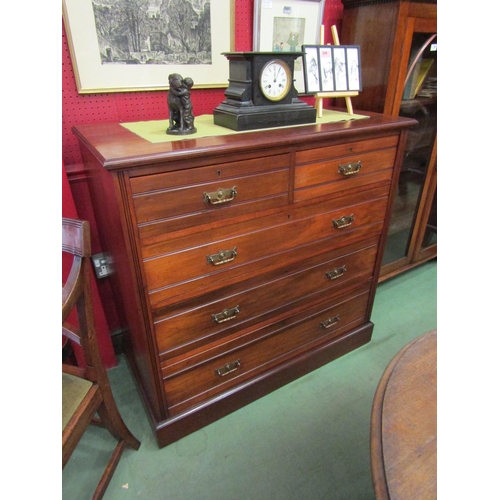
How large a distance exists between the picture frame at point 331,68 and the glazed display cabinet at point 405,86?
0.95ft

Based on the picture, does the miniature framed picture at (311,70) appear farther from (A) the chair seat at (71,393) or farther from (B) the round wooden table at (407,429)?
(A) the chair seat at (71,393)

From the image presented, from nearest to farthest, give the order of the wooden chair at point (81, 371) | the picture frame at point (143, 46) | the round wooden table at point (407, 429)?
the round wooden table at point (407, 429) → the wooden chair at point (81, 371) → the picture frame at point (143, 46)

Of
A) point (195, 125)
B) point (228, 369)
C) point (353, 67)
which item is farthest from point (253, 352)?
point (353, 67)

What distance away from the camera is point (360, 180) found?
160cm

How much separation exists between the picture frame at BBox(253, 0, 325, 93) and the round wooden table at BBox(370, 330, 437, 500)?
4.72ft

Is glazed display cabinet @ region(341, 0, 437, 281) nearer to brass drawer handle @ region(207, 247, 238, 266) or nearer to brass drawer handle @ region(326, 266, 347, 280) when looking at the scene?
brass drawer handle @ region(326, 266, 347, 280)

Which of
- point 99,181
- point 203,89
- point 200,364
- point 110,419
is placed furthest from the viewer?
point 203,89

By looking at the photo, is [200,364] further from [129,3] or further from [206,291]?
[129,3]

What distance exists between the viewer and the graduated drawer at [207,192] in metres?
1.11

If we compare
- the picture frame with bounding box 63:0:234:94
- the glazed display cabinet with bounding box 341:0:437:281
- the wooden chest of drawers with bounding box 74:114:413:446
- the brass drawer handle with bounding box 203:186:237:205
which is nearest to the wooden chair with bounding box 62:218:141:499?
the wooden chest of drawers with bounding box 74:114:413:446

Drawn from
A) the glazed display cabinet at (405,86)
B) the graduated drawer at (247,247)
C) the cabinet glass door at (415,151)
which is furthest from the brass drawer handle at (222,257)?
the cabinet glass door at (415,151)

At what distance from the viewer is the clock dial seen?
1351mm
